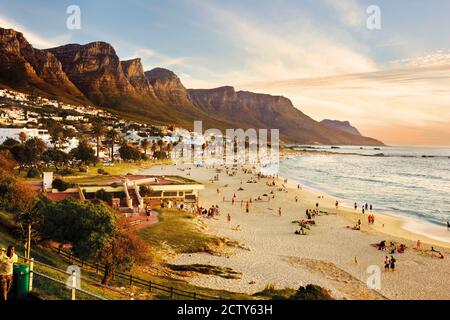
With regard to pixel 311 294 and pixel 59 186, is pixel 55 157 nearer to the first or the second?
pixel 59 186

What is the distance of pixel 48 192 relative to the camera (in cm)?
3697

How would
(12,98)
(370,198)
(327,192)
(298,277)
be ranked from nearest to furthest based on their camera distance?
(298,277) < (370,198) < (327,192) < (12,98)

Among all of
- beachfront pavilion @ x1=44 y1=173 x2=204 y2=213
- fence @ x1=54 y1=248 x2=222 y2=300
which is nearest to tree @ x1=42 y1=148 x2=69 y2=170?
beachfront pavilion @ x1=44 y1=173 x2=204 y2=213

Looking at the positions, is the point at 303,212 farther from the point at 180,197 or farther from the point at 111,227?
the point at 111,227

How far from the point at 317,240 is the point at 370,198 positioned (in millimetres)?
35514

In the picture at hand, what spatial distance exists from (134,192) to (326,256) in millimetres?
22257

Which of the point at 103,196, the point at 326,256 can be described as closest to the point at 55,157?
the point at 103,196

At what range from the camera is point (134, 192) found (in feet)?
140

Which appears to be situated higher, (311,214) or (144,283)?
(144,283)

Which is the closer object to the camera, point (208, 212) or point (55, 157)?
point (208, 212)

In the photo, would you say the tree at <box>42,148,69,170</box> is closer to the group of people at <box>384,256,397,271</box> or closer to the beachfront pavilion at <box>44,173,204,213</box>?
the beachfront pavilion at <box>44,173,204,213</box>

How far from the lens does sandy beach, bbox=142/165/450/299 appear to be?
23.7 metres

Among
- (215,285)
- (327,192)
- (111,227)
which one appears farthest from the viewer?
(327,192)
